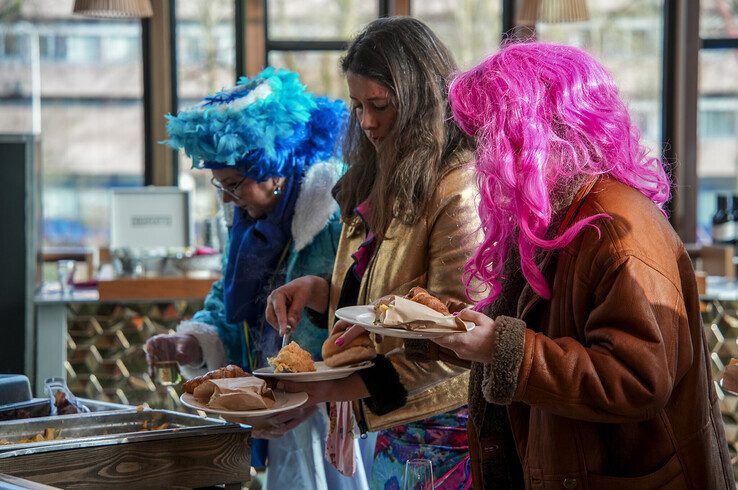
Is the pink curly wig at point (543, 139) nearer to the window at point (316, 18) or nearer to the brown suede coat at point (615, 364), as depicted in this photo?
the brown suede coat at point (615, 364)

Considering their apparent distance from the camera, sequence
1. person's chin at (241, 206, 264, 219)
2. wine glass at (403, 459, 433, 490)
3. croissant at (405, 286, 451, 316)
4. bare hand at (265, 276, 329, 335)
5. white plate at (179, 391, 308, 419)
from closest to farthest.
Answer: wine glass at (403, 459, 433, 490), croissant at (405, 286, 451, 316), white plate at (179, 391, 308, 419), bare hand at (265, 276, 329, 335), person's chin at (241, 206, 264, 219)

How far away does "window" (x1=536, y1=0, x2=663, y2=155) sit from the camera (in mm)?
6609

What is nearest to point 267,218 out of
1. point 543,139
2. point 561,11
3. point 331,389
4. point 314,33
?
point 331,389

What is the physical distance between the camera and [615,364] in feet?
4.75

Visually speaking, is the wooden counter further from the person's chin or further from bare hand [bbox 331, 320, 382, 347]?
bare hand [bbox 331, 320, 382, 347]

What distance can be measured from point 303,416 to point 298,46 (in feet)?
14.6

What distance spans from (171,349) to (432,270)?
37.5 inches

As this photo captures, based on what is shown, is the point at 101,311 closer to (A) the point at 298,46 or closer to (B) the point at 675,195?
(A) the point at 298,46

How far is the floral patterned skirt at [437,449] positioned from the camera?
209 centimetres

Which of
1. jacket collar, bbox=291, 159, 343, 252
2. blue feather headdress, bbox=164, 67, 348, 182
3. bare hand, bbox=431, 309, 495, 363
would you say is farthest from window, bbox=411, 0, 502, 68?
bare hand, bbox=431, 309, 495, 363

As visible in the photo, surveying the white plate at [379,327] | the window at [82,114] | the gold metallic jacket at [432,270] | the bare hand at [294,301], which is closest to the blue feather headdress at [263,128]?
the bare hand at [294,301]

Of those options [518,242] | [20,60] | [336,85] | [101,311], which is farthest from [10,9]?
[518,242]

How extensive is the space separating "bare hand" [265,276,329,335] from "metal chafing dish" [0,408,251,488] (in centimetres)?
31

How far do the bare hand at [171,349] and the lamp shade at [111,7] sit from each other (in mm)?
2769
